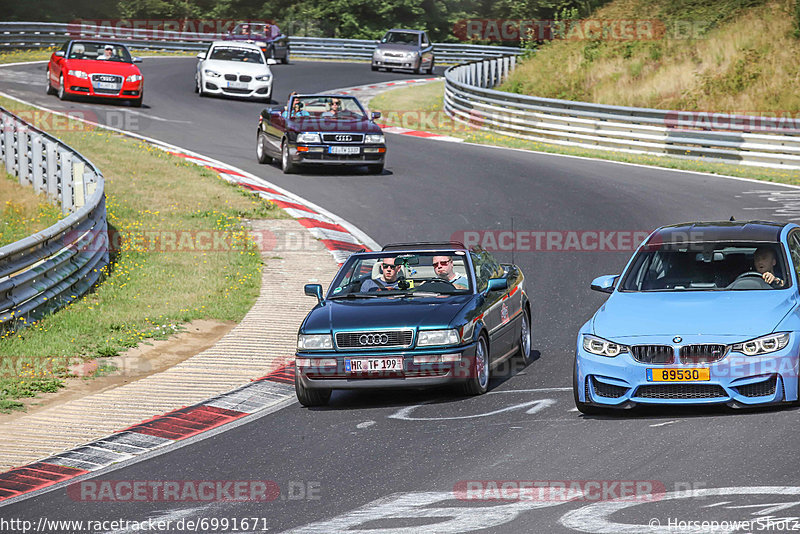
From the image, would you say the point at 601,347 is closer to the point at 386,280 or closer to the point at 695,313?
the point at 695,313

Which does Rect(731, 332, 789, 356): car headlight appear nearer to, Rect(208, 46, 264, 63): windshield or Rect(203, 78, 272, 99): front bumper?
Rect(203, 78, 272, 99): front bumper

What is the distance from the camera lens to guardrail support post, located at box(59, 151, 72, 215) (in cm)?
1881

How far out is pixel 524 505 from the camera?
7.19m

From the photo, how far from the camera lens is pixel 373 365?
1032 cm

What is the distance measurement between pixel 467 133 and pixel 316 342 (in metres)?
22.0

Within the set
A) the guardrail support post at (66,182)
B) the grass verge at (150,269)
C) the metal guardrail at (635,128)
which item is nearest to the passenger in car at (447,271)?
the grass verge at (150,269)

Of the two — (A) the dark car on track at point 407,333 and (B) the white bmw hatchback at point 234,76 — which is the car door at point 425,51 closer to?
(B) the white bmw hatchback at point 234,76

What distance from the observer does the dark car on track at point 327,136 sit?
23.5 meters

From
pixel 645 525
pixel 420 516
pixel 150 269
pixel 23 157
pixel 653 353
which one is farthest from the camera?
pixel 23 157

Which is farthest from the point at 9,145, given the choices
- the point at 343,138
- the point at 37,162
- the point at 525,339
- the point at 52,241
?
the point at 525,339

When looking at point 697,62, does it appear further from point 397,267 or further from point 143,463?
point 143,463

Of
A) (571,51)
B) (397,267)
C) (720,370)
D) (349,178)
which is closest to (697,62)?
(571,51)

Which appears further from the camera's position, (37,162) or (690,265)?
(37,162)

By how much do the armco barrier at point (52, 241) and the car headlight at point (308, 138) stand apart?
5243 millimetres
